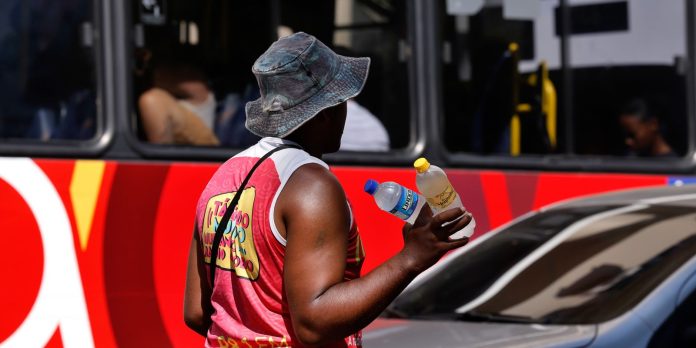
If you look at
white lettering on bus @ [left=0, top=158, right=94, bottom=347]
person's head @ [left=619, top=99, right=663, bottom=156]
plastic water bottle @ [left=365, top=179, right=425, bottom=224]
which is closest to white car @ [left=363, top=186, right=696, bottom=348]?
plastic water bottle @ [left=365, top=179, right=425, bottom=224]

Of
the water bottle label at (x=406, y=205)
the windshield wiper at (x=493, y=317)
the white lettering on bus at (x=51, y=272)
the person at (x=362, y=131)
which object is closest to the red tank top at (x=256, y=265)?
the water bottle label at (x=406, y=205)

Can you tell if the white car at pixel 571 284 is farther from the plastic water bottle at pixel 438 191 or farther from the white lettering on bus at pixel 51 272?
the white lettering on bus at pixel 51 272

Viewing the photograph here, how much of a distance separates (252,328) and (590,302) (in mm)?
1996

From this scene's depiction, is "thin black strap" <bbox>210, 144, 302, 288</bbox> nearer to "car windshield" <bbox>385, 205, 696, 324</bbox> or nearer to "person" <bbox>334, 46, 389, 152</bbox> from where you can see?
"car windshield" <bbox>385, 205, 696, 324</bbox>

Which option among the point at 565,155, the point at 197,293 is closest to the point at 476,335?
the point at 197,293

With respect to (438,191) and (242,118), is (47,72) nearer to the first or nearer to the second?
(242,118)

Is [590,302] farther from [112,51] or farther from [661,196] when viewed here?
[112,51]

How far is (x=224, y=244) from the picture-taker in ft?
8.89

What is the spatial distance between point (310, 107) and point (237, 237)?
1.03 ft

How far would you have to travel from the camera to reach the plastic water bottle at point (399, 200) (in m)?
2.67

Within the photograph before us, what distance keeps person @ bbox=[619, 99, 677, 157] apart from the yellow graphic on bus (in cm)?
519

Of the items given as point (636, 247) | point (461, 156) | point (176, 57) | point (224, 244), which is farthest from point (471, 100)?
point (224, 244)

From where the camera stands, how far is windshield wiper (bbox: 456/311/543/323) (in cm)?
437

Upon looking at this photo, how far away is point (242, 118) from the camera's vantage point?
6.34 metres
